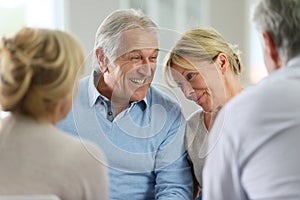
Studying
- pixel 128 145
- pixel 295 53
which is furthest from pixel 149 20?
pixel 295 53

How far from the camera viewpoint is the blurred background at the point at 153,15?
10.9ft

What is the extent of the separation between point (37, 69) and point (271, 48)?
0.53 metres

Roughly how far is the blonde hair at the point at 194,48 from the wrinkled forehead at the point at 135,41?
0.35ft

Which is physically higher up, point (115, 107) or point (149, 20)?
point (149, 20)

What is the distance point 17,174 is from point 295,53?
2.18 ft

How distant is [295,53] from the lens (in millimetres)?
1303

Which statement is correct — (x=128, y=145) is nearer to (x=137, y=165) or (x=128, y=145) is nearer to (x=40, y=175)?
(x=137, y=165)

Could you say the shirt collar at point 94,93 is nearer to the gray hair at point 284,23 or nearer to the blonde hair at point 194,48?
the blonde hair at point 194,48

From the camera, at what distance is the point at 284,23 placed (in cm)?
129

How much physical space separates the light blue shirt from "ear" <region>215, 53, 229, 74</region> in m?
0.20

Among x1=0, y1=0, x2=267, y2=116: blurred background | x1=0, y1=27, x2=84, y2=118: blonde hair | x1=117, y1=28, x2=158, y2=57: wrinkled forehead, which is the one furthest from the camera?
x1=0, y1=0, x2=267, y2=116: blurred background

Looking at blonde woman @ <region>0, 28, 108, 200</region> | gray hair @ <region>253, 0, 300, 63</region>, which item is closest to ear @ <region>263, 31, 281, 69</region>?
gray hair @ <region>253, 0, 300, 63</region>

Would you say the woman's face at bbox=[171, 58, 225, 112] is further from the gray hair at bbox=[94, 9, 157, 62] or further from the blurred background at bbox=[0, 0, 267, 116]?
the blurred background at bbox=[0, 0, 267, 116]

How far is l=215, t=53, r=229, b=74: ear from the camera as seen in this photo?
190 cm
